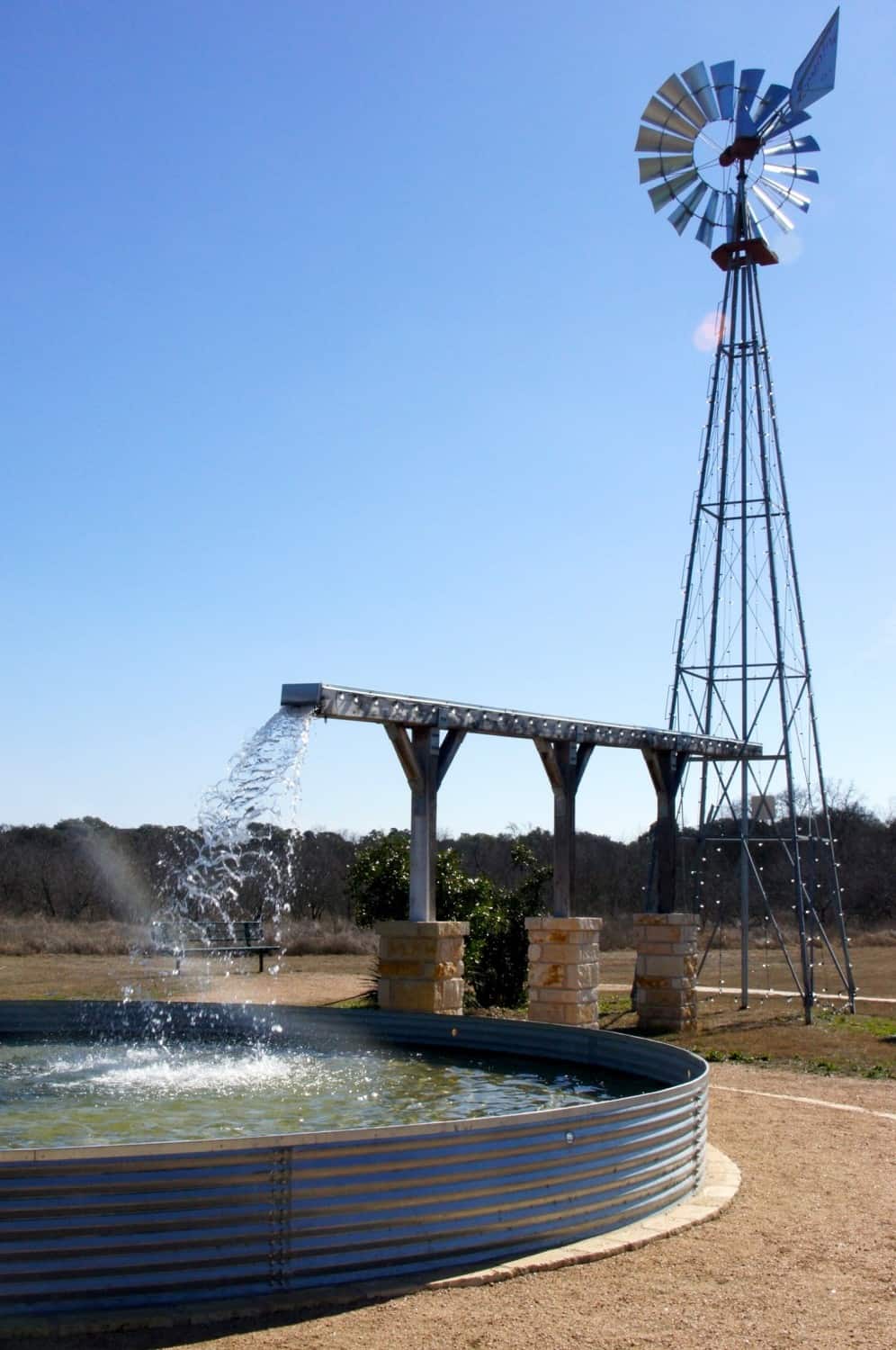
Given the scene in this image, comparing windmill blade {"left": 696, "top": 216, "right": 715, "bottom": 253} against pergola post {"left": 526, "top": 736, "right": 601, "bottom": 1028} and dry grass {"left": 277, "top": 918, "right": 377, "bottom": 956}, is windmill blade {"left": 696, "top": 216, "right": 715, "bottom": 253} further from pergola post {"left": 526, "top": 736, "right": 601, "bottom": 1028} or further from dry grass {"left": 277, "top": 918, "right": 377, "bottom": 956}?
dry grass {"left": 277, "top": 918, "right": 377, "bottom": 956}

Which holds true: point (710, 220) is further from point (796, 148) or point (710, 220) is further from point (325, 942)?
point (325, 942)

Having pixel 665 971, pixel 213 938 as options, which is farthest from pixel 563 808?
pixel 213 938

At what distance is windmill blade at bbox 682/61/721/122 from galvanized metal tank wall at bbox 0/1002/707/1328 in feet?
54.8

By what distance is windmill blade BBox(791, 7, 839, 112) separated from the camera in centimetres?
1905

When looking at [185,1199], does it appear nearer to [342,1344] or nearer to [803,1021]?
[342,1344]

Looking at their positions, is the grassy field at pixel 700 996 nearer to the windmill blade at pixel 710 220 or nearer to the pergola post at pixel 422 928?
the pergola post at pixel 422 928

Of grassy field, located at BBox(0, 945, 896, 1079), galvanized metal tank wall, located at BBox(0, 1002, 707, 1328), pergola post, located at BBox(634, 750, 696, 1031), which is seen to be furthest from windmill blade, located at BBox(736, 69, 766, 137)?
galvanized metal tank wall, located at BBox(0, 1002, 707, 1328)

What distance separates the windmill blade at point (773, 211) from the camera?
66.6ft

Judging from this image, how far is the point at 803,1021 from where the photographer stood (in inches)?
685

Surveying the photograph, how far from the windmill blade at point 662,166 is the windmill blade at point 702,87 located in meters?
0.74

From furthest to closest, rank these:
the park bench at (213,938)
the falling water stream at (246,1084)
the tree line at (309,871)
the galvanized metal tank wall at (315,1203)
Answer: the tree line at (309,871) < the park bench at (213,938) < the falling water stream at (246,1084) < the galvanized metal tank wall at (315,1203)

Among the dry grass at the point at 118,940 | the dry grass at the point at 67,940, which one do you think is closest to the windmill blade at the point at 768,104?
the dry grass at the point at 118,940

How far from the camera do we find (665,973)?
16.6 metres

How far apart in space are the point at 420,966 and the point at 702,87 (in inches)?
550
